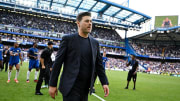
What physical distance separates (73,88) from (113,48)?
56.0 metres

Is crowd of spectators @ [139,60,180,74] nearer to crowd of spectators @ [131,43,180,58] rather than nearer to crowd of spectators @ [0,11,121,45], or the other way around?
crowd of spectators @ [131,43,180,58]

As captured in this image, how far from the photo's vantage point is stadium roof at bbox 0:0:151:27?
4591 centimetres

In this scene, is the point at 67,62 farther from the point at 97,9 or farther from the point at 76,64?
the point at 97,9

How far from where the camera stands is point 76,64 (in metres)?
2.33

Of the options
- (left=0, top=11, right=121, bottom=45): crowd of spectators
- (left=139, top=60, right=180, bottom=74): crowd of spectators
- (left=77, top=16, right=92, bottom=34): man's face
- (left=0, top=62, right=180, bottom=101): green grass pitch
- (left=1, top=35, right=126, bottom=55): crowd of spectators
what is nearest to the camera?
(left=77, top=16, right=92, bottom=34): man's face

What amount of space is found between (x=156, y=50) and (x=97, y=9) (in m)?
26.4

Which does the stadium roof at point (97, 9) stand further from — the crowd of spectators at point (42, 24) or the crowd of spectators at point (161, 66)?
the crowd of spectators at point (161, 66)

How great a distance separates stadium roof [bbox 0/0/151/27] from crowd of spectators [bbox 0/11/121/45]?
496cm

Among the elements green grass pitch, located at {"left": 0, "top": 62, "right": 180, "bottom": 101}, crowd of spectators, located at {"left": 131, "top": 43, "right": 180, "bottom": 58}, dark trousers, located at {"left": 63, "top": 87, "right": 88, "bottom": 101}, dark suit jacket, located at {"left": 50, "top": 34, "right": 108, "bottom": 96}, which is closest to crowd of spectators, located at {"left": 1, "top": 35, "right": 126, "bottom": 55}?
crowd of spectators, located at {"left": 131, "top": 43, "right": 180, "bottom": 58}

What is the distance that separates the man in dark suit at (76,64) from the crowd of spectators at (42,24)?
160 ft

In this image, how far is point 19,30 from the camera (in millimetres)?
46656

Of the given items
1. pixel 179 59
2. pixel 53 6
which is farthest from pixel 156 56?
pixel 53 6

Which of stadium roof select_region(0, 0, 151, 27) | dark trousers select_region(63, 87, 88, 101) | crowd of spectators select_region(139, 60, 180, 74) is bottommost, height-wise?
crowd of spectators select_region(139, 60, 180, 74)

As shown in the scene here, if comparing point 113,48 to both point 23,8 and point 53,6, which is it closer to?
point 53,6
